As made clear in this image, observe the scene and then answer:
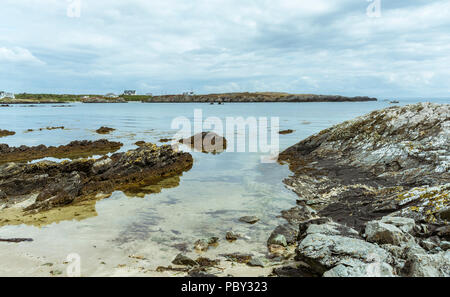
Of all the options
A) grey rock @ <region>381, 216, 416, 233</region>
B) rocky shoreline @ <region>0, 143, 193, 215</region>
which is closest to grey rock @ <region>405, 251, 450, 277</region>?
grey rock @ <region>381, 216, 416, 233</region>

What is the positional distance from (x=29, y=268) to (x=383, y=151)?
17799 mm

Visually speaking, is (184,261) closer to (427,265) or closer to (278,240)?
(278,240)

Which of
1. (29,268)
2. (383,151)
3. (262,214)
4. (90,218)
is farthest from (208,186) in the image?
(383,151)

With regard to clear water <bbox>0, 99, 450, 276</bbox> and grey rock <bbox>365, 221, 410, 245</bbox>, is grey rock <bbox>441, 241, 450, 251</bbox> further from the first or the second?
clear water <bbox>0, 99, 450, 276</bbox>

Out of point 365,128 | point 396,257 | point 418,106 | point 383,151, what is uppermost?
point 418,106

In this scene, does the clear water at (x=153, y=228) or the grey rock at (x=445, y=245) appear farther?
the clear water at (x=153, y=228)

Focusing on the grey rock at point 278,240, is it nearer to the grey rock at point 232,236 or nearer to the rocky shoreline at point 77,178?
the grey rock at point 232,236

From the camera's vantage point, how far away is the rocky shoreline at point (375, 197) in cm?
671

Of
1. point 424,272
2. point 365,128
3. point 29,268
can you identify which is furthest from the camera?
point 365,128

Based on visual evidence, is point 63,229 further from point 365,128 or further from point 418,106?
point 418,106

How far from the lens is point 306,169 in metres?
18.9

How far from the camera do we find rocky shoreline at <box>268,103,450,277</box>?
6707 millimetres

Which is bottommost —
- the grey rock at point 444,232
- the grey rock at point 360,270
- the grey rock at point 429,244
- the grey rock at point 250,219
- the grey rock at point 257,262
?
the grey rock at point 257,262

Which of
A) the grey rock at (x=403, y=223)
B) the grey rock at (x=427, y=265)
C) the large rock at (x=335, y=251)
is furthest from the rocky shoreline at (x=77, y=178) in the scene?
the grey rock at (x=427, y=265)
